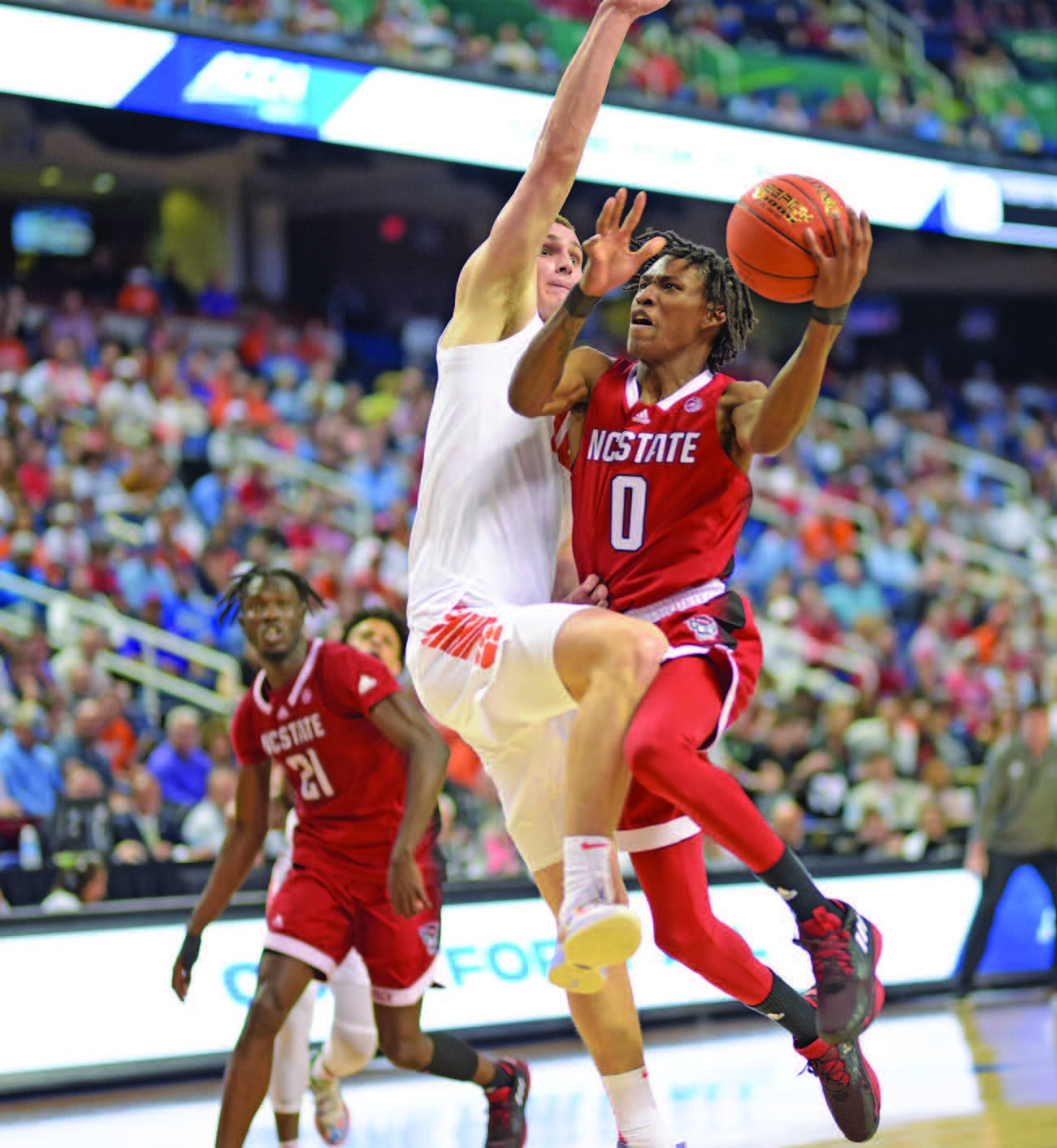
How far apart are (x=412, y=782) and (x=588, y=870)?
1.62 metres

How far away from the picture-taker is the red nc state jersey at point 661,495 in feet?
13.8

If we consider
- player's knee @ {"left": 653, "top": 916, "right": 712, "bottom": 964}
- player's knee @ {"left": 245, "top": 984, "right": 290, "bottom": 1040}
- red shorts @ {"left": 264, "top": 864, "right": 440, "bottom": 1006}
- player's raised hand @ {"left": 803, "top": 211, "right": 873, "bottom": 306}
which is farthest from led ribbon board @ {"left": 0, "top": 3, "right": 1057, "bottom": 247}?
player's knee @ {"left": 653, "top": 916, "right": 712, "bottom": 964}

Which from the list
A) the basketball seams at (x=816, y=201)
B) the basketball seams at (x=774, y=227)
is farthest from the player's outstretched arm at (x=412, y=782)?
the basketball seams at (x=816, y=201)

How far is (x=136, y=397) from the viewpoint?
42.3ft

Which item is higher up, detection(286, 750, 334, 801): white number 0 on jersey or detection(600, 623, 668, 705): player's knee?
detection(600, 623, 668, 705): player's knee

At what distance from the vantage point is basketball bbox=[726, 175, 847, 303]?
13.2 feet

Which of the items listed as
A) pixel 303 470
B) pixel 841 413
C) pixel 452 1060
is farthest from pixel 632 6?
pixel 841 413

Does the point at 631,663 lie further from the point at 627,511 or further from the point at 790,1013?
the point at 790,1013

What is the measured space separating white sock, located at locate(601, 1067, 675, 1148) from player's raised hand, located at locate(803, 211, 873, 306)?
79.8 inches

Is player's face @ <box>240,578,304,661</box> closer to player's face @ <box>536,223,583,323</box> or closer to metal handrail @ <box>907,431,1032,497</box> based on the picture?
player's face @ <box>536,223,583,323</box>

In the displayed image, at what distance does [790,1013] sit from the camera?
435 centimetres

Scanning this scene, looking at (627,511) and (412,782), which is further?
(412,782)

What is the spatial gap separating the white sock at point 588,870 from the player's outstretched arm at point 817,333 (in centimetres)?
99

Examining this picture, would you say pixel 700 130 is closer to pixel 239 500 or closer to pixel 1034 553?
pixel 239 500
